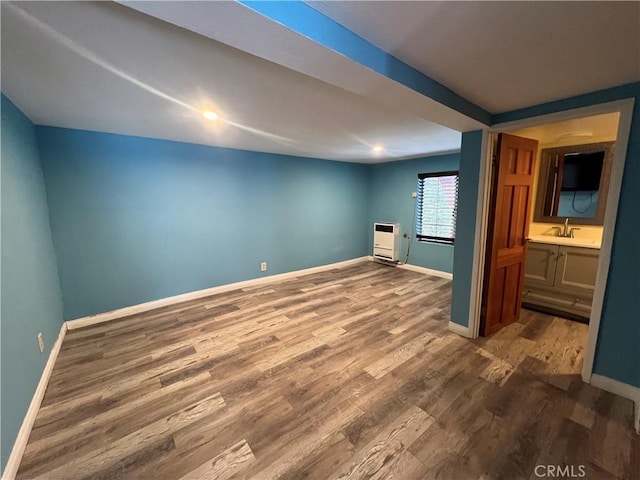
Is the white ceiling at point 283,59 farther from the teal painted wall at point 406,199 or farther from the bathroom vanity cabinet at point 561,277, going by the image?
the teal painted wall at point 406,199

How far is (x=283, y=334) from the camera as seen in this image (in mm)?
2768

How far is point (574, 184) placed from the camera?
3.25m

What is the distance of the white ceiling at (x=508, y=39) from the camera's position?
3.48 ft

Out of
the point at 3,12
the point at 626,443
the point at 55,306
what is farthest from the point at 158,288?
the point at 626,443

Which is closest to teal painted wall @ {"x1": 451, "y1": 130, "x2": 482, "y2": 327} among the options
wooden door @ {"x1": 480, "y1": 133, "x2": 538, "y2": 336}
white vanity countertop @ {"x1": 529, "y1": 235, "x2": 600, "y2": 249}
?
wooden door @ {"x1": 480, "y1": 133, "x2": 538, "y2": 336}

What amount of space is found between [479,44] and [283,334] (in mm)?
2759

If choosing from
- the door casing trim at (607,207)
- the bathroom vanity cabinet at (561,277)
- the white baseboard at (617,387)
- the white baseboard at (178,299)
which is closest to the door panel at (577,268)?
the bathroom vanity cabinet at (561,277)

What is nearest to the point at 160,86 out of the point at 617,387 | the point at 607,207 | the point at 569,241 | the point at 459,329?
A: the point at 607,207

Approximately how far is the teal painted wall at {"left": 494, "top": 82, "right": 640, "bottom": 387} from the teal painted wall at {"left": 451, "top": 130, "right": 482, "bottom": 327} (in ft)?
2.20

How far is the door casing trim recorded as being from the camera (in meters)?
1.80

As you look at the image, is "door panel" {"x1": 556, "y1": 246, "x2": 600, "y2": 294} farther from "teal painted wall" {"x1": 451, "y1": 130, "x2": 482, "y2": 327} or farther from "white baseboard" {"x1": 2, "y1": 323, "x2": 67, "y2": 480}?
"white baseboard" {"x1": 2, "y1": 323, "x2": 67, "y2": 480}

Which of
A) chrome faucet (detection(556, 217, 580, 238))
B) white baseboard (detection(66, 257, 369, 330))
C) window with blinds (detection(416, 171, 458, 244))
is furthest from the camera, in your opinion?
window with blinds (detection(416, 171, 458, 244))

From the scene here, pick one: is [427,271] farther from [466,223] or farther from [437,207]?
[466,223]

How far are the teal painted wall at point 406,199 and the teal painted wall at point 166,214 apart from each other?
1.34 metres
